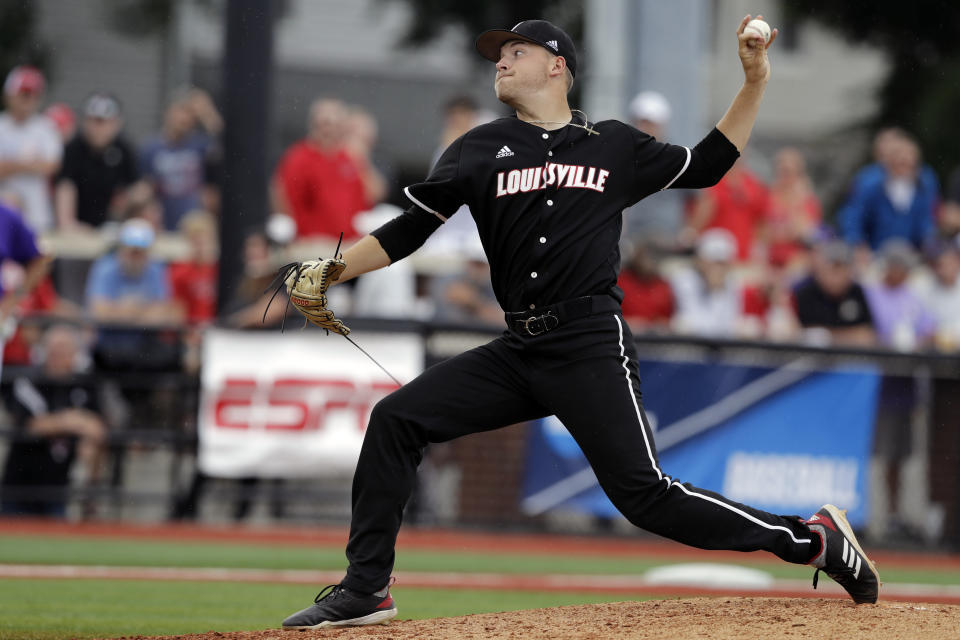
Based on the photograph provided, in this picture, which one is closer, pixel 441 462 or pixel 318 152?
pixel 441 462

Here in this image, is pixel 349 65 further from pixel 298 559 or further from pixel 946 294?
pixel 298 559

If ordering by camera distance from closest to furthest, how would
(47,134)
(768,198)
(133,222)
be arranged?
(133,222) < (47,134) < (768,198)

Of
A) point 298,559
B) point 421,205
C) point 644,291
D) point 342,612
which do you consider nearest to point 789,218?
point 644,291

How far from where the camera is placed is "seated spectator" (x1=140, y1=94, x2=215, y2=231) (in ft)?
46.3

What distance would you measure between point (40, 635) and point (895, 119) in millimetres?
24589

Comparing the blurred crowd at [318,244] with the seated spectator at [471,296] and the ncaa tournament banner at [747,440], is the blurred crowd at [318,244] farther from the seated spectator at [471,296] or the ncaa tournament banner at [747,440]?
the ncaa tournament banner at [747,440]

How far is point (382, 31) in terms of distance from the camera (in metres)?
27.3

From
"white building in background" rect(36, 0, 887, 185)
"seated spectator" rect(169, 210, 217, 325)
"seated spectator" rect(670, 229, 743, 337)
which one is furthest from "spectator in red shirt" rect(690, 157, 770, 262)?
"white building in background" rect(36, 0, 887, 185)

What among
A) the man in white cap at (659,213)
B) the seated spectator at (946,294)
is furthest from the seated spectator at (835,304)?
the man in white cap at (659,213)

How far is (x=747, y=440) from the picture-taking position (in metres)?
11.8

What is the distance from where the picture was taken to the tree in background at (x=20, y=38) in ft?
81.5

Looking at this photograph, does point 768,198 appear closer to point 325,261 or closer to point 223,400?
point 223,400

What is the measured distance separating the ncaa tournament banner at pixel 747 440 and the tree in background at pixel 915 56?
1541 centimetres

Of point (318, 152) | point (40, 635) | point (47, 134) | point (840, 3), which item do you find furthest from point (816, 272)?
point (840, 3)
